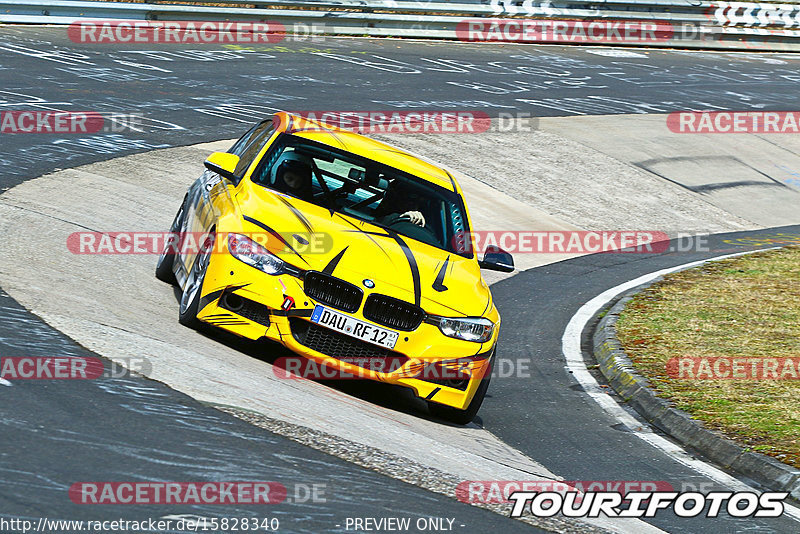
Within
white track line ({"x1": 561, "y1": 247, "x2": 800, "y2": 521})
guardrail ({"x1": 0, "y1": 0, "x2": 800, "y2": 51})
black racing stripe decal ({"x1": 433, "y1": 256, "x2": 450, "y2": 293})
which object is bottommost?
white track line ({"x1": 561, "y1": 247, "x2": 800, "y2": 521})

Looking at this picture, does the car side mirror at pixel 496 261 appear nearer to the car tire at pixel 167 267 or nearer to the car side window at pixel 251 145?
the car side window at pixel 251 145

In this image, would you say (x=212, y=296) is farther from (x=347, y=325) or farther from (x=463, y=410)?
(x=463, y=410)

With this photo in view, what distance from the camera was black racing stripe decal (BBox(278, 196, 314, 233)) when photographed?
7611 mm

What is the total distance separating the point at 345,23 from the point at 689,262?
13.8 meters

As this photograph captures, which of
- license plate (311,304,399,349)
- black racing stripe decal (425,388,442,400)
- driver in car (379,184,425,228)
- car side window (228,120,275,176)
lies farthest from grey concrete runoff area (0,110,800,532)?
driver in car (379,184,425,228)

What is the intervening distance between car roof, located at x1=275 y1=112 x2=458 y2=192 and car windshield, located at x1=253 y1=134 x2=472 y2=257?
2.8 inches

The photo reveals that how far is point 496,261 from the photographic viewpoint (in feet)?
27.9

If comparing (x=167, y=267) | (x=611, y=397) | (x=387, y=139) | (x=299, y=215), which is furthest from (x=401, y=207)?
(x=387, y=139)

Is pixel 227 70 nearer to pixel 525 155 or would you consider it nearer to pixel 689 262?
pixel 525 155

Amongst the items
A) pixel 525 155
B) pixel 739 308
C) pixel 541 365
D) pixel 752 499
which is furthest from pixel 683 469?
pixel 525 155

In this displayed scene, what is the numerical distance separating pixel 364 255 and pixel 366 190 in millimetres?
1291

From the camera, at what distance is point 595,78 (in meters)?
26.4

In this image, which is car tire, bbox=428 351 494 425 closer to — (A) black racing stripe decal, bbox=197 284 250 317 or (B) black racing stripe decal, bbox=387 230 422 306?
(B) black racing stripe decal, bbox=387 230 422 306

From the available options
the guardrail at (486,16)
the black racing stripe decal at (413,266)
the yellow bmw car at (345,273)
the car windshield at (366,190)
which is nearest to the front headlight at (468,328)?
the yellow bmw car at (345,273)
